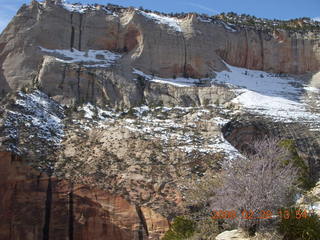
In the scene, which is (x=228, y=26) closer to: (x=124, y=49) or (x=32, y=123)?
(x=124, y=49)

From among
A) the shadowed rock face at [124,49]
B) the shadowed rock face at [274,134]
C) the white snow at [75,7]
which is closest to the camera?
the shadowed rock face at [274,134]

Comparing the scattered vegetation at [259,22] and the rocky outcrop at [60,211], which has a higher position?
the scattered vegetation at [259,22]

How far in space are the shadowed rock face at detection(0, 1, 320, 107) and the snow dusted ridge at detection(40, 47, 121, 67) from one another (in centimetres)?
60

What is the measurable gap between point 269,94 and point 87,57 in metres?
15.9

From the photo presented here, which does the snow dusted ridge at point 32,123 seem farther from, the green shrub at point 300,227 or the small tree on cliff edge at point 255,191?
the green shrub at point 300,227

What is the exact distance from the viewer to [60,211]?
22688 millimetres

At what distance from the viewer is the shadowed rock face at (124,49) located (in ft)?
119

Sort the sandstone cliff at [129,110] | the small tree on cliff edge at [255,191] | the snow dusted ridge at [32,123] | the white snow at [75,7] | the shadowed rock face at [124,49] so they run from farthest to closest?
the white snow at [75,7], the shadowed rock face at [124,49], the snow dusted ridge at [32,123], the sandstone cliff at [129,110], the small tree on cliff edge at [255,191]

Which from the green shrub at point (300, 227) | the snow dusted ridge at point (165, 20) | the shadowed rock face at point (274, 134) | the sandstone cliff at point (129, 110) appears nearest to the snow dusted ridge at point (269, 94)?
the sandstone cliff at point (129, 110)

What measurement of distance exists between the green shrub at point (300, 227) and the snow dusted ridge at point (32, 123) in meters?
15.6

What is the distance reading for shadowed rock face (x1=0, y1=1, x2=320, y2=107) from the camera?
119 ft

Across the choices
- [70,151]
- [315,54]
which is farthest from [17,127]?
[315,54]

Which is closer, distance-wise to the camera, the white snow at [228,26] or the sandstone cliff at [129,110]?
the sandstone cliff at [129,110]

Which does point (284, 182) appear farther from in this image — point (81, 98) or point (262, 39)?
point (262, 39)
